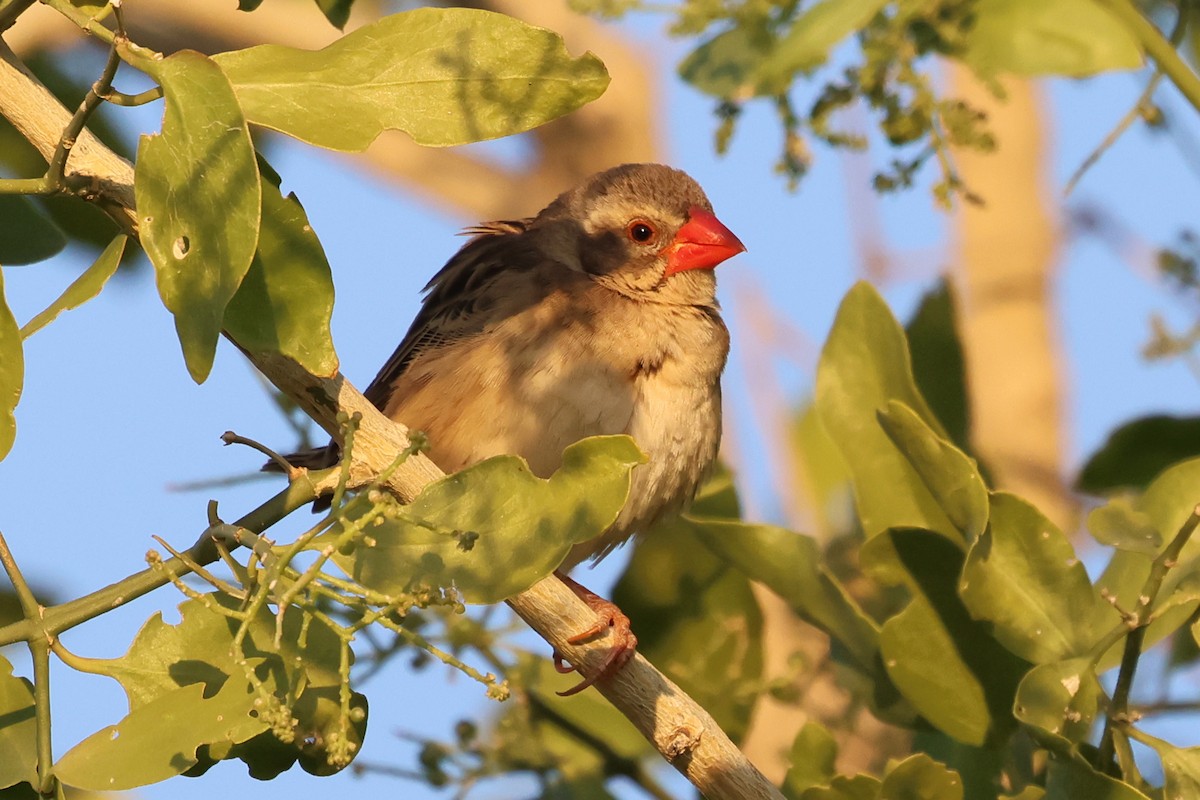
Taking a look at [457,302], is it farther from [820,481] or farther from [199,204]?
[199,204]

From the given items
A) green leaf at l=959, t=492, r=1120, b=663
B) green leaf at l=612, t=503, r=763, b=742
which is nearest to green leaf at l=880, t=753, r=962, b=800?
green leaf at l=959, t=492, r=1120, b=663

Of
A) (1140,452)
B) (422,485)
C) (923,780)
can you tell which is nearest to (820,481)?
(1140,452)

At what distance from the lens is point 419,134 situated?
2266mm

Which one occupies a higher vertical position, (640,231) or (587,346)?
(640,231)

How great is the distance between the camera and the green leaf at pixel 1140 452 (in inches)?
145

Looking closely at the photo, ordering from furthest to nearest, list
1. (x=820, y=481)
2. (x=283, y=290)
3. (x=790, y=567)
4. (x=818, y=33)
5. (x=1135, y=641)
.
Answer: (x=820, y=481) < (x=790, y=567) < (x=818, y=33) < (x=1135, y=641) < (x=283, y=290)

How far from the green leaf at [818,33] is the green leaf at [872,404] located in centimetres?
53

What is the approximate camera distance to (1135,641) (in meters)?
2.54

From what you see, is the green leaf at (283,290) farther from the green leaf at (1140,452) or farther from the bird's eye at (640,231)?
the bird's eye at (640,231)

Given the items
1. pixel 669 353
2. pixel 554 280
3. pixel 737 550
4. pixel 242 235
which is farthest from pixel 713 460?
pixel 242 235

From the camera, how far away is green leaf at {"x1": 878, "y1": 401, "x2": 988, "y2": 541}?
9.20ft

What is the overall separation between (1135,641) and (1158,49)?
44.8 inches

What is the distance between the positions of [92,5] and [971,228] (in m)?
4.79

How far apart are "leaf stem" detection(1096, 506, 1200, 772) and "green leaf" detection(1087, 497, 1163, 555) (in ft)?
0.12
